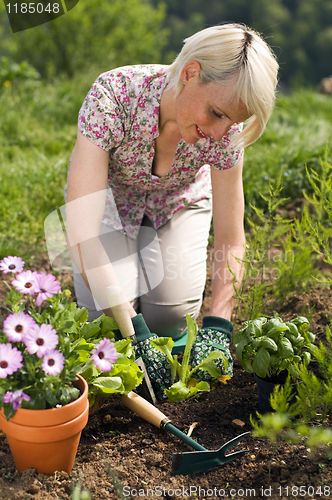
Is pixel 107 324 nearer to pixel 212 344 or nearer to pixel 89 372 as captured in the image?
pixel 89 372

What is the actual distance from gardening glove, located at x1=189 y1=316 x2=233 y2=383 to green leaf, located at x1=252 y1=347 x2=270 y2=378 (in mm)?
305

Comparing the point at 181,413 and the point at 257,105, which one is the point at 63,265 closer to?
the point at 181,413

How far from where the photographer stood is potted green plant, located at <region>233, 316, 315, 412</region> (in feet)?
4.39

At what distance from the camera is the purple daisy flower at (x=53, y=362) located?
3.34ft

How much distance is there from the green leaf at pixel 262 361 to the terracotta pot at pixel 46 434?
53cm

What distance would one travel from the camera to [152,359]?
1.64 meters

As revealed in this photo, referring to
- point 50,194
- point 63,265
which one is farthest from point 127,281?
point 50,194

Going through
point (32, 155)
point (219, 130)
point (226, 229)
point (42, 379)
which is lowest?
point (32, 155)

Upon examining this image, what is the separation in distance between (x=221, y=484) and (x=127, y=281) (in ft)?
3.65

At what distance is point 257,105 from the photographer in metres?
1.57

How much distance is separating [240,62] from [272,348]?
0.97m

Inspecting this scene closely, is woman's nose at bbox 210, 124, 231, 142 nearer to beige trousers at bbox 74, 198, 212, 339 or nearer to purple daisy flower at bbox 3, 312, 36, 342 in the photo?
beige trousers at bbox 74, 198, 212, 339

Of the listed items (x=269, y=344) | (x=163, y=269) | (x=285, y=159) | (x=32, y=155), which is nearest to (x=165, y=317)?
(x=163, y=269)

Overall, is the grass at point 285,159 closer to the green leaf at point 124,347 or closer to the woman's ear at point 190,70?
the woman's ear at point 190,70
